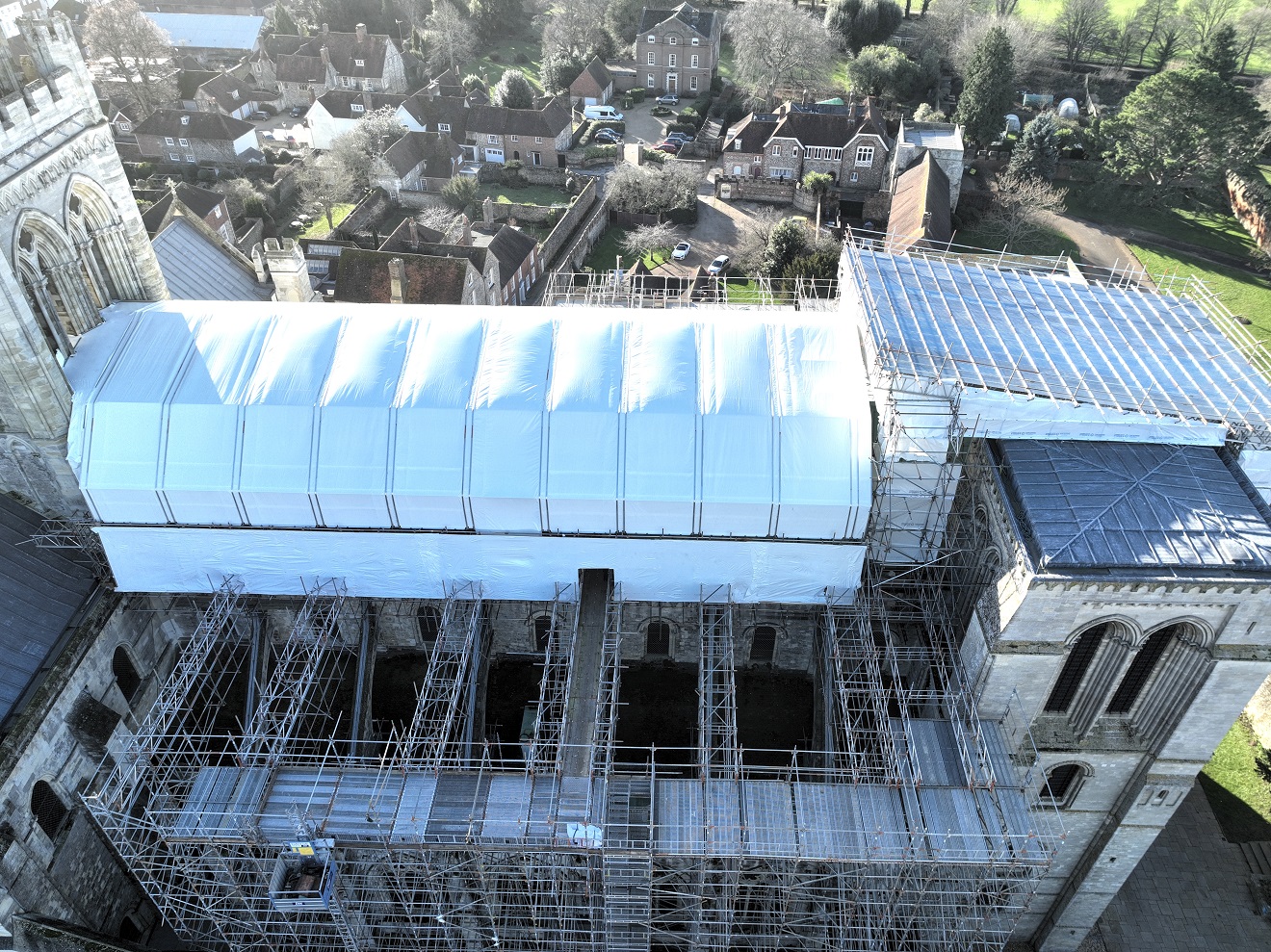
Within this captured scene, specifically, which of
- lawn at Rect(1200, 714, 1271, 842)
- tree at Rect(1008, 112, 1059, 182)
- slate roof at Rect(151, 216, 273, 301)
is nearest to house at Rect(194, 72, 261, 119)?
slate roof at Rect(151, 216, 273, 301)

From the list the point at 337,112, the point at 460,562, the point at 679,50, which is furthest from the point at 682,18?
the point at 460,562

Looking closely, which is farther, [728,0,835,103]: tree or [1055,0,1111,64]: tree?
[1055,0,1111,64]: tree

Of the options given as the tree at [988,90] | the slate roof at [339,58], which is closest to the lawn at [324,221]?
the slate roof at [339,58]

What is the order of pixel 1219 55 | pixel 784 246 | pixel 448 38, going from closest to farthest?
1. pixel 784 246
2. pixel 1219 55
3. pixel 448 38

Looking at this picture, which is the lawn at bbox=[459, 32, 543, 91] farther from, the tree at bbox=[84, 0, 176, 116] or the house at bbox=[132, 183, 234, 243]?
the house at bbox=[132, 183, 234, 243]

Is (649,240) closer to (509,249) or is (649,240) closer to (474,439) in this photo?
(509,249)

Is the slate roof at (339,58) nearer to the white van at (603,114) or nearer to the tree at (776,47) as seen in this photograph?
the white van at (603,114)
